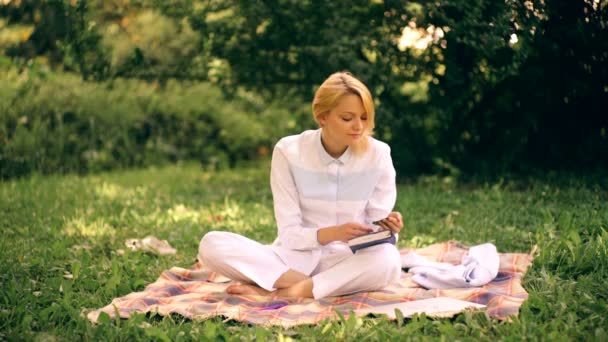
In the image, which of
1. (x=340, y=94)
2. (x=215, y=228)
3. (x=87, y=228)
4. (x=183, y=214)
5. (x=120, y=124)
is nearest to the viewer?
(x=340, y=94)

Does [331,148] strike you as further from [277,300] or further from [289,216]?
[277,300]

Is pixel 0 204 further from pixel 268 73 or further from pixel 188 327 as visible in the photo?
pixel 188 327

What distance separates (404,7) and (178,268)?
3561 mm

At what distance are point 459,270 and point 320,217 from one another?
35.2 inches

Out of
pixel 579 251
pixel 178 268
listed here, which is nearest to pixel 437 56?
pixel 579 251

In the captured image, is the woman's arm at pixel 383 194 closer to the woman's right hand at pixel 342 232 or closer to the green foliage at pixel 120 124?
the woman's right hand at pixel 342 232

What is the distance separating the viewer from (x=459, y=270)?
408 cm

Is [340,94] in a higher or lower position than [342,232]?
higher

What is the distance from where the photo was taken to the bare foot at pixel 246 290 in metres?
3.91

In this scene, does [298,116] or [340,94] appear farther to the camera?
[298,116]

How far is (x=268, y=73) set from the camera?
7535mm

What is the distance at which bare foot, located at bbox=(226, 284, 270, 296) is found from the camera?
3906mm

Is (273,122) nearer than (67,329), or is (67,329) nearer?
(67,329)

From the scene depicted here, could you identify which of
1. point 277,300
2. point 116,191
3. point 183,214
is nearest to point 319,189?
point 277,300
